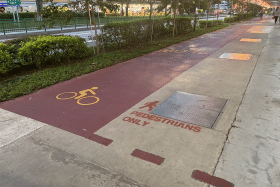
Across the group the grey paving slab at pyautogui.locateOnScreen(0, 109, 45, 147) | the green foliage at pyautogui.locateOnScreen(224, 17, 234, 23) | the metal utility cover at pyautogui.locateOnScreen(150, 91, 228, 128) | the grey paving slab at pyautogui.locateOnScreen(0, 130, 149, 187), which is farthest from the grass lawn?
the green foliage at pyautogui.locateOnScreen(224, 17, 234, 23)

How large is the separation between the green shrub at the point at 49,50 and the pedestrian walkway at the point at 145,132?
2426 millimetres

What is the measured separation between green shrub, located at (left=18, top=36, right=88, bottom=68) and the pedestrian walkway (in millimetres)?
2426

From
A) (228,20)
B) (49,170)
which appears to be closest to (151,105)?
(49,170)

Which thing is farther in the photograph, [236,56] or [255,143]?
[236,56]

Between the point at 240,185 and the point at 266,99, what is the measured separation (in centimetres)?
350

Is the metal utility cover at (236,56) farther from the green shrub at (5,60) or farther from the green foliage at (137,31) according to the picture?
the green shrub at (5,60)

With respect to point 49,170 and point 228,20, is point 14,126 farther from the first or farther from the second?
point 228,20

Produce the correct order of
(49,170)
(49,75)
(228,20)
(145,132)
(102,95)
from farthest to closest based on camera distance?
(228,20), (49,75), (102,95), (145,132), (49,170)

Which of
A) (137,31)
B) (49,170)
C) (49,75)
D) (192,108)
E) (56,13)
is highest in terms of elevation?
(56,13)

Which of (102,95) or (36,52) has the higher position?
(36,52)

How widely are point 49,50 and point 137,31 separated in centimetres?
660

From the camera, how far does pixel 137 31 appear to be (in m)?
13.8

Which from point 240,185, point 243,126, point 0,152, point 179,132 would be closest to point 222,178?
point 240,185

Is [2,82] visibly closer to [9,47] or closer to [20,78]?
[20,78]
